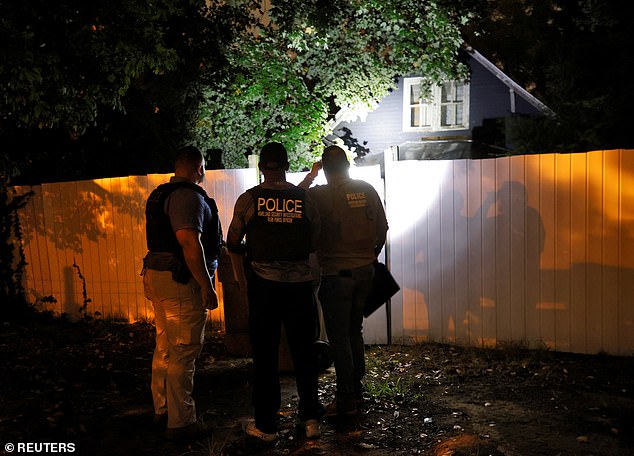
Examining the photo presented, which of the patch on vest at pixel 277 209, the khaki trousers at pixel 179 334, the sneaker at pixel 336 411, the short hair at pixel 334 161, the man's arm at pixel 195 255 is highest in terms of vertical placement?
the short hair at pixel 334 161

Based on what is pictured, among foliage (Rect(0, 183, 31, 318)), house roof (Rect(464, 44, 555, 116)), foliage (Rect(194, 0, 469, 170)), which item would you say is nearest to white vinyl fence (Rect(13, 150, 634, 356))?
foliage (Rect(0, 183, 31, 318))

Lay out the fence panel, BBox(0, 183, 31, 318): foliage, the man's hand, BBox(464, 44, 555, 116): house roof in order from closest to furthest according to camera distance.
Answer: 1. the man's hand
2. the fence panel
3. BBox(0, 183, 31, 318): foliage
4. BBox(464, 44, 555, 116): house roof

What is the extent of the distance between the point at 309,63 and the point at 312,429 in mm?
10469

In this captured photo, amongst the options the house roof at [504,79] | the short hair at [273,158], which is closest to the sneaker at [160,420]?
the short hair at [273,158]

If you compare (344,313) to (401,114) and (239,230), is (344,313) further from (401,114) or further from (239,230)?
(401,114)

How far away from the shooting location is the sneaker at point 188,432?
441cm

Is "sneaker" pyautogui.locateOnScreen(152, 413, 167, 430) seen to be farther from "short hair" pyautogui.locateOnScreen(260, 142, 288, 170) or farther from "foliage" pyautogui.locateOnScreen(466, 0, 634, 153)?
"foliage" pyautogui.locateOnScreen(466, 0, 634, 153)

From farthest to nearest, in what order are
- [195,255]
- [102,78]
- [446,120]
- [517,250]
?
1. [446,120]
2. [102,78]
3. [517,250]
4. [195,255]

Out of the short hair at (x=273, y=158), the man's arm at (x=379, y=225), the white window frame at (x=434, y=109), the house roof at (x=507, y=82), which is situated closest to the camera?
the short hair at (x=273, y=158)

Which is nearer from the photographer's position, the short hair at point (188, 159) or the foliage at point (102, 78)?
the short hair at point (188, 159)

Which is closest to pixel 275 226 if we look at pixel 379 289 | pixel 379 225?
pixel 379 225

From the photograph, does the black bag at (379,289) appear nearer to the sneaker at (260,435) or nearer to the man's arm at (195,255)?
the sneaker at (260,435)

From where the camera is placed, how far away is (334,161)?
4855mm

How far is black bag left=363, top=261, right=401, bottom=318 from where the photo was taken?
16.6 ft
